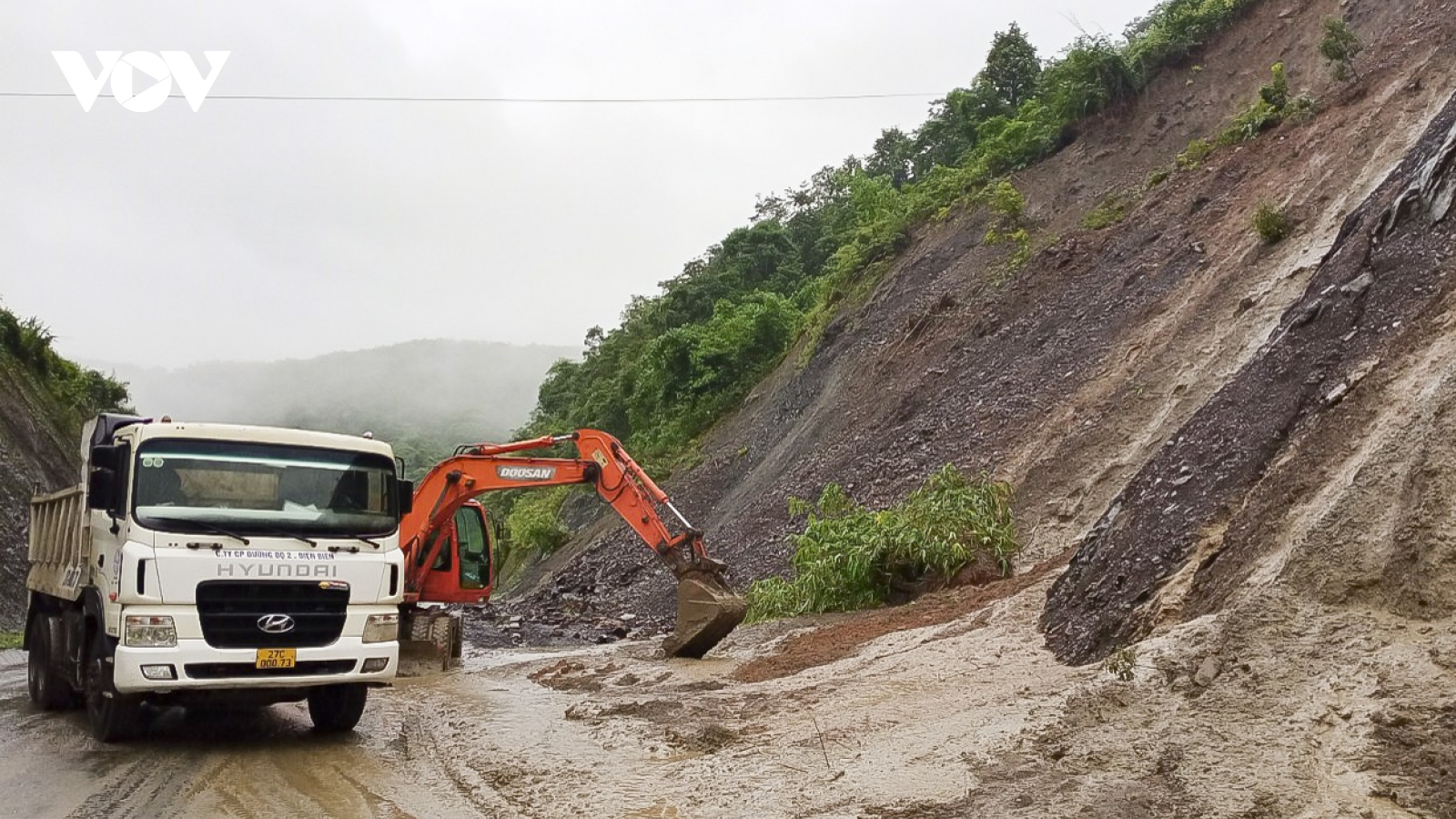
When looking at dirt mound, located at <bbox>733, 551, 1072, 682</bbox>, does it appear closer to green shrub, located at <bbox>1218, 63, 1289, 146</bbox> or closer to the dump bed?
the dump bed

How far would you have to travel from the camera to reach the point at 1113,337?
60.4 ft

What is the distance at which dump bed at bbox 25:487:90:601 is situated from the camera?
9.98 m

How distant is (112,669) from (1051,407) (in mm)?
13518

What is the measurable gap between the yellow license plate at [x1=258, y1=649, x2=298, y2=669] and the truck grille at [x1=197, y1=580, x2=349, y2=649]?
0.12 feet

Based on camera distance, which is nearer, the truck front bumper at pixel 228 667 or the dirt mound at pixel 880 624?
the truck front bumper at pixel 228 667

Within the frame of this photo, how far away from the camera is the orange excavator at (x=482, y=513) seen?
1340cm

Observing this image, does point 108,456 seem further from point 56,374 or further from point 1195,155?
point 56,374

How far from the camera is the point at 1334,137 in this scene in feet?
61.0

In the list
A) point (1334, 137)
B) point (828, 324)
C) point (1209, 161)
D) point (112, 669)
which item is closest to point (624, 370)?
point (828, 324)

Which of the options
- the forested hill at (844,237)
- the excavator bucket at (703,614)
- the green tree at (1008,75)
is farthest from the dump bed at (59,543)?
the green tree at (1008,75)

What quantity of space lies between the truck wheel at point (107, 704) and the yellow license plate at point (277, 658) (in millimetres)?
1058

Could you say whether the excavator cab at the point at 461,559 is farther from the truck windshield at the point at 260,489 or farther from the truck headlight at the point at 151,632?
the truck headlight at the point at 151,632

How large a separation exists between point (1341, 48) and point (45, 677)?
2238cm

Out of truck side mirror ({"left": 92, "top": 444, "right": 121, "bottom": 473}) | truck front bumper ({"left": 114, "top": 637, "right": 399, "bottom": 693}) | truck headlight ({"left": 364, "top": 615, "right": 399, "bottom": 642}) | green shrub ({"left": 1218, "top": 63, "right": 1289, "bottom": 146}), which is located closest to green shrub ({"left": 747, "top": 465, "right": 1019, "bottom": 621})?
truck headlight ({"left": 364, "top": 615, "right": 399, "bottom": 642})
